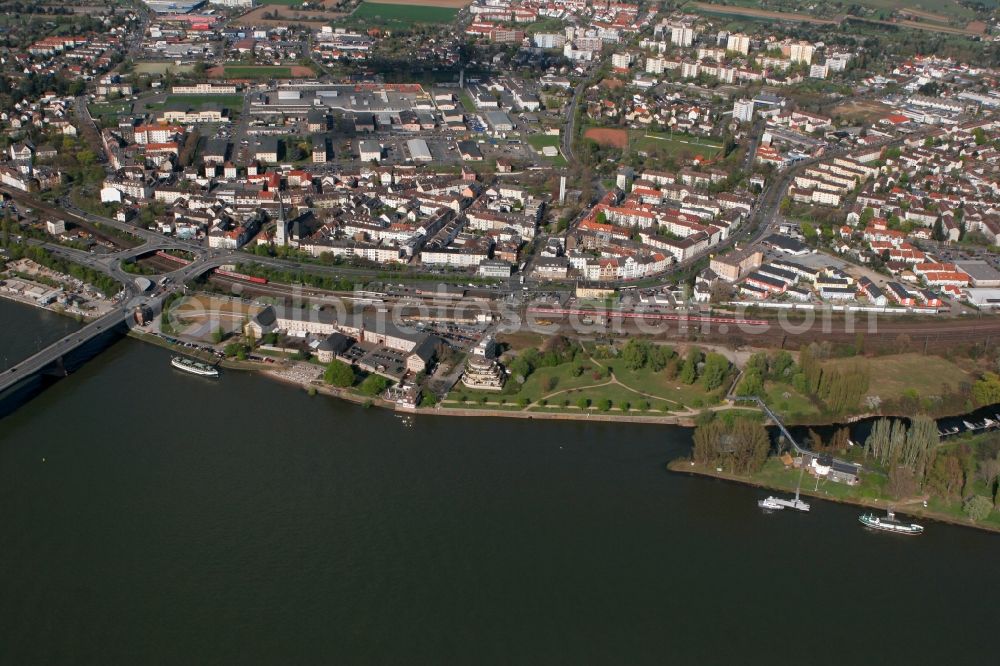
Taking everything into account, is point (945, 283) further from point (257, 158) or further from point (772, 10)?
point (772, 10)

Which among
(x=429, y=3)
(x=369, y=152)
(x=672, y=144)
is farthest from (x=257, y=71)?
(x=672, y=144)

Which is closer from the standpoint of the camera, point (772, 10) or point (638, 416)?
point (638, 416)

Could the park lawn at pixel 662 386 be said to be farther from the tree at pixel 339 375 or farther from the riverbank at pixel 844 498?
the tree at pixel 339 375

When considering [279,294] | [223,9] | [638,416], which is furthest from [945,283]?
[223,9]

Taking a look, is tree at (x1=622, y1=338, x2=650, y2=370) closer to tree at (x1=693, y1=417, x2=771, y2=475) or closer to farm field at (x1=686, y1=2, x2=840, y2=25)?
tree at (x1=693, y1=417, x2=771, y2=475)

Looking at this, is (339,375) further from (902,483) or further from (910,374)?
(910,374)
